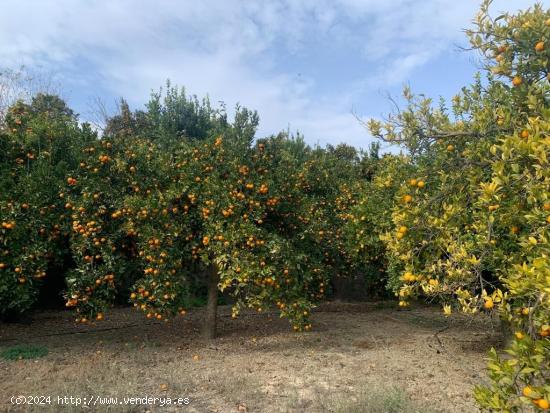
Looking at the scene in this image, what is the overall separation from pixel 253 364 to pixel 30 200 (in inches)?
159

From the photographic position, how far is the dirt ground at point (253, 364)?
5082 mm

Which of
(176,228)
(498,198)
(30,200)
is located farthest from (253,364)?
(498,198)

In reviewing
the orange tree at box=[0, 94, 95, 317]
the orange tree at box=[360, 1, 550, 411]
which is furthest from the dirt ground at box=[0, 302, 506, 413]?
the orange tree at box=[0, 94, 95, 317]

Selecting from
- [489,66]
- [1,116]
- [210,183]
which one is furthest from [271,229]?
[1,116]

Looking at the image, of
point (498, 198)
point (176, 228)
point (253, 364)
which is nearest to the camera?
point (498, 198)

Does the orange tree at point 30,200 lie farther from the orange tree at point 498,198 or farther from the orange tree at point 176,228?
the orange tree at point 498,198

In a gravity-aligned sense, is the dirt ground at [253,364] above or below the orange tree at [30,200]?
below

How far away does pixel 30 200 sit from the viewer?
673cm

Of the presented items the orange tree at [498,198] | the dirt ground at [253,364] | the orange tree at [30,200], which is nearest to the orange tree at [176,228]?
the orange tree at [30,200]

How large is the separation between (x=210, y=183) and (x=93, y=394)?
3.23 meters

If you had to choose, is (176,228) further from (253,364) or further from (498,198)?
(498,198)

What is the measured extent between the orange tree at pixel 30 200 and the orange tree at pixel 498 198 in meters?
5.15

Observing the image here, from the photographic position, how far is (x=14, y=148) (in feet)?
25.2

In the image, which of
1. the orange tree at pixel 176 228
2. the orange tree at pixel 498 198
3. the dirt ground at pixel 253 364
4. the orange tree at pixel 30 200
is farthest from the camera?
the orange tree at pixel 176 228
